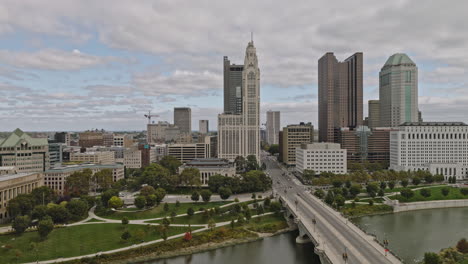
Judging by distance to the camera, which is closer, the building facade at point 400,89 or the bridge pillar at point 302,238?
the bridge pillar at point 302,238

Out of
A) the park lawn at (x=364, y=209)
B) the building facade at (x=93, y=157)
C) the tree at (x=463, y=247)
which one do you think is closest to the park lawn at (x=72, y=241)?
the park lawn at (x=364, y=209)

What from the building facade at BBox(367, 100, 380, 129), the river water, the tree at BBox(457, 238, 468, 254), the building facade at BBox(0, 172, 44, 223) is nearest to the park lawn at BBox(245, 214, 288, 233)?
the river water

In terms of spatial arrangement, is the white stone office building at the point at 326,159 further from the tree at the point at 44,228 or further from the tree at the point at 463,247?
the tree at the point at 44,228

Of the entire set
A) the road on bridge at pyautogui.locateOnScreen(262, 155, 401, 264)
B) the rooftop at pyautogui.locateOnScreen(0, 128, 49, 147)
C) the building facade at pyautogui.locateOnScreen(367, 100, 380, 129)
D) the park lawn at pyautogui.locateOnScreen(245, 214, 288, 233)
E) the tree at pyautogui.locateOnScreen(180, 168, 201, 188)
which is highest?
the building facade at pyautogui.locateOnScreen(367, 100, 380, 129)

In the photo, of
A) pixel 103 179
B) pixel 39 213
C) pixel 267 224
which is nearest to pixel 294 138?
pixel 103 179

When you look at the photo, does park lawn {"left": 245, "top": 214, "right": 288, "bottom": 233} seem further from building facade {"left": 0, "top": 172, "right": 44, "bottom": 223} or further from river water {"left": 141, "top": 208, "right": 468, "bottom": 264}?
building facade {"left": 0, "top": 172, "right": 44, "bottom": 223}

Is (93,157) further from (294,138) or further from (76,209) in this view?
(294,138)

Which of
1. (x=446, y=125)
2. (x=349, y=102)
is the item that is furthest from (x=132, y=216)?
(x=349, y=102)
